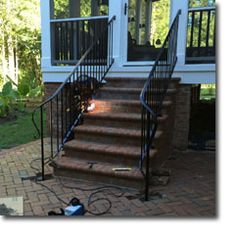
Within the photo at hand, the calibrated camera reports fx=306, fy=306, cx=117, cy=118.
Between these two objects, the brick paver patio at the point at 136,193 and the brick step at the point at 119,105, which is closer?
the brick paver patio at the point at 136,193

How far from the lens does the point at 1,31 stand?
42.2 feet

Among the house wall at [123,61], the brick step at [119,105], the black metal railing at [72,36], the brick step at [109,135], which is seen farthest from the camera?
the black metal railing at [72,36]

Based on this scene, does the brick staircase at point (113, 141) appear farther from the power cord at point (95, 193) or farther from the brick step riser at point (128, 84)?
the power cord at point (95, 193)

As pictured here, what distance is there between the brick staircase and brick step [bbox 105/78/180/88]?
2 centimetres

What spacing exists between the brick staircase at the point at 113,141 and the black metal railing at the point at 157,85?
5.7 inches

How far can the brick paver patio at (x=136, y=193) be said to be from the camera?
10.5 ft

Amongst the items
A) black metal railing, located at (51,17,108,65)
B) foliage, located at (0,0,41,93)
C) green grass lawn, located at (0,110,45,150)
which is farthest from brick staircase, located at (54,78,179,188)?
foliage, located at (0,0,41,93)

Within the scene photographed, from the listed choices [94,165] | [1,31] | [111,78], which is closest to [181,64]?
[111,78]

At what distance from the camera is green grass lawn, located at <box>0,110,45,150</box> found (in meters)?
6.27

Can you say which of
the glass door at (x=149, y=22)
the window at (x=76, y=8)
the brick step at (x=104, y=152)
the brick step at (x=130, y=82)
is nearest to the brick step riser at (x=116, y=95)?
the brick step at (x=130, y=82)

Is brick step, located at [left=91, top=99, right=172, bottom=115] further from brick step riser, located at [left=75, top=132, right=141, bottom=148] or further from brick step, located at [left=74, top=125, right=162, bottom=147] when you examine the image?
brick step riser, located at [left=75, top=132, right=141, bottom=148]
